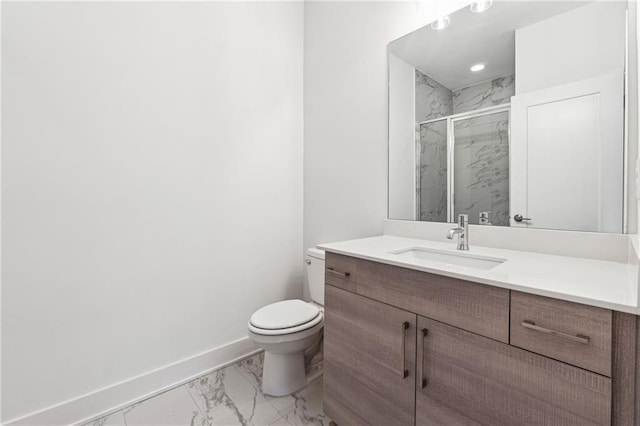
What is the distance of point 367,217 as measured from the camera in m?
1.86

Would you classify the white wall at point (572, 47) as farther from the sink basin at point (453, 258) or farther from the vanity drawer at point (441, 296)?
the vanity drawer at point (441, 296)

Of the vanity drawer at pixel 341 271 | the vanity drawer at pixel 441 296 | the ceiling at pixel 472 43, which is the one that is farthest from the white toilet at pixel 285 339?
the ceiling at pixel 472 43

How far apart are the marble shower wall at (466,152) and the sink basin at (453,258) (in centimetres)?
27

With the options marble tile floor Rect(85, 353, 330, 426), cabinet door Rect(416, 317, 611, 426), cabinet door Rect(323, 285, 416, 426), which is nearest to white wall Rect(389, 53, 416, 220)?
cabinet door Rect(323, 285, 416, 426)

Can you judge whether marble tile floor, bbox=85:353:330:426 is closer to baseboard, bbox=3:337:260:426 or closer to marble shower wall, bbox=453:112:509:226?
baseboard, bbox=3:337:260:426

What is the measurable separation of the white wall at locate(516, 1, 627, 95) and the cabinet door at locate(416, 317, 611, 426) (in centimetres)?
108

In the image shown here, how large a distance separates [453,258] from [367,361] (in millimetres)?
575

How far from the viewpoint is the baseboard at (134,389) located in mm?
1333

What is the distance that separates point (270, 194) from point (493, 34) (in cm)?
161

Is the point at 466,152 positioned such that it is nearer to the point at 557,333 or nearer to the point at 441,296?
the point at 441,296

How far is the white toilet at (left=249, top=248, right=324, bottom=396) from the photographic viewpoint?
58.7 inches

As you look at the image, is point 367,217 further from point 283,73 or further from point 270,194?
point 283,73

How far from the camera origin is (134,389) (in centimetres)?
154

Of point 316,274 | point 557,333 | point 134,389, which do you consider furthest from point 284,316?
point 557,333
